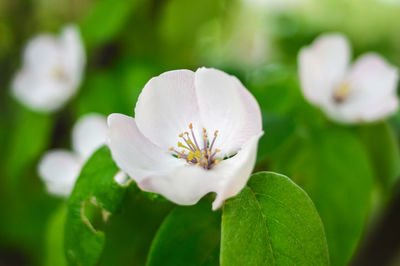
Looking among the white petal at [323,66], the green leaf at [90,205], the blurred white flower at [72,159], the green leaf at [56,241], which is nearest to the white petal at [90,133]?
the blurred white flower at [72,159]

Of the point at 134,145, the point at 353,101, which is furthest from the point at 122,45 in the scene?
the point at 134,145

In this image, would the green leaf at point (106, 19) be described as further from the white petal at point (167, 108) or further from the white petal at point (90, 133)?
the white petal at point (167, 108)

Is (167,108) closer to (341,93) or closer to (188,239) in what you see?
(188,239)

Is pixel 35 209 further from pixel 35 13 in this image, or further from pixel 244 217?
pixel 244 217

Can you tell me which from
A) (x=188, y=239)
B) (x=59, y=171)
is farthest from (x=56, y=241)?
(x=188, y=239)

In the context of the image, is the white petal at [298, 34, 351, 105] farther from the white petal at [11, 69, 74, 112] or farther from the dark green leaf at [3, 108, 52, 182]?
the dark green leaf at [3, 108, 52, 182]

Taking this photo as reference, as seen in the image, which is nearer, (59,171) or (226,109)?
(226,109)

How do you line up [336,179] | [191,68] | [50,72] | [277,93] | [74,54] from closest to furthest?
1. [336,179]
2. [277,93]
3. [74,54]
4. [50,72]
5. [191,68]
